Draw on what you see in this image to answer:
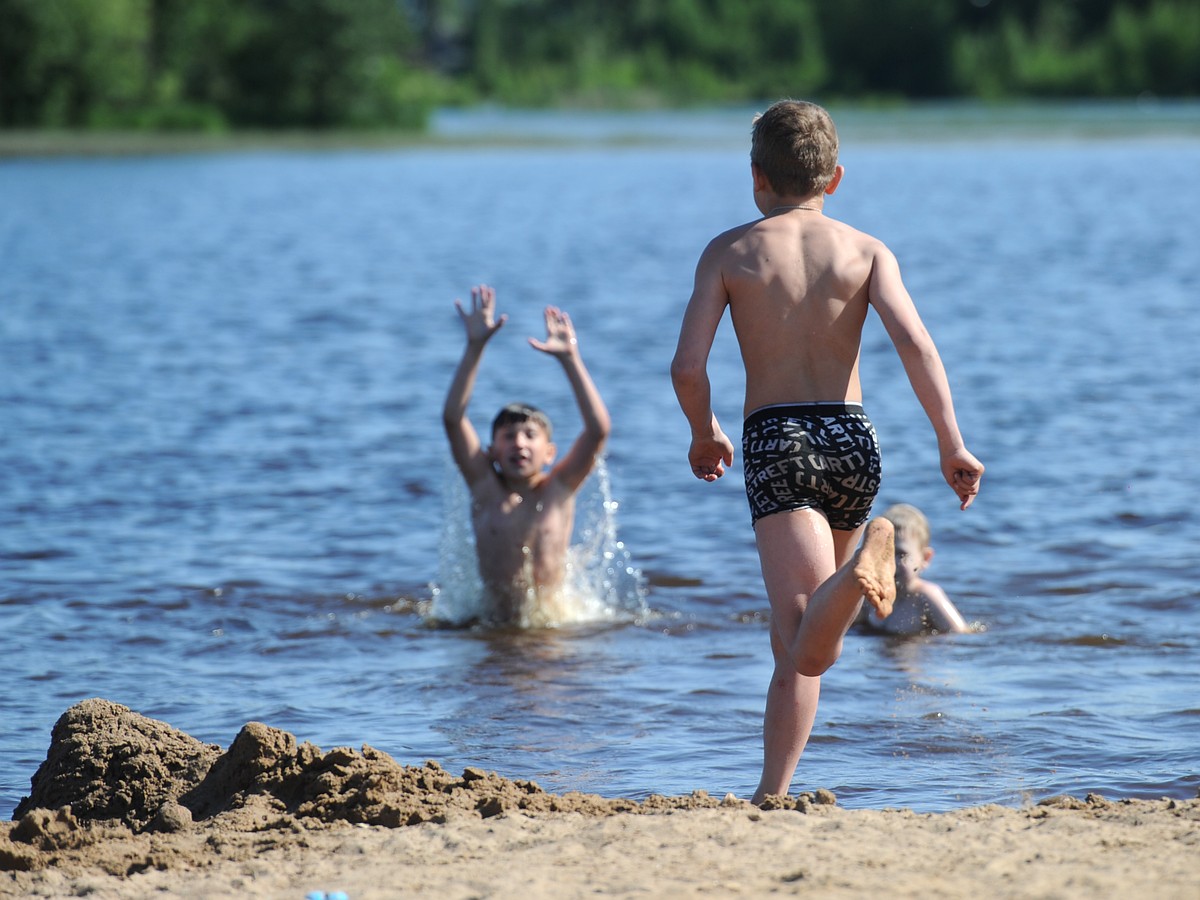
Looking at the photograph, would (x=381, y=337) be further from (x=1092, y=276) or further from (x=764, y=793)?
(x=764, y=793)

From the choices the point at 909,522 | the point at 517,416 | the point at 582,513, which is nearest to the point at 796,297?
the point at 909,522

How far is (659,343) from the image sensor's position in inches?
679

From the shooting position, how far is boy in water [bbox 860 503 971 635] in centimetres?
769

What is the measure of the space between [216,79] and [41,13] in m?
10.6

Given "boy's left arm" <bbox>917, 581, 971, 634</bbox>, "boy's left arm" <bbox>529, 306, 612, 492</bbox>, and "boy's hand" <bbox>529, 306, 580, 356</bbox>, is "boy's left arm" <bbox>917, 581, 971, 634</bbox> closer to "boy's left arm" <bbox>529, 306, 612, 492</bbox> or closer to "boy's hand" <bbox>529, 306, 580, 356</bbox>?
"boy's left arm" <bbox>529, 306, 612, 492</bbox>

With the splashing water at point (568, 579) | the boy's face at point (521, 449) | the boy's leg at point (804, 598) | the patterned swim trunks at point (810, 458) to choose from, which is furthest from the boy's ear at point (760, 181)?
the splashing water at point (568, 579)

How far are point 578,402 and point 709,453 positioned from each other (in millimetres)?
3144

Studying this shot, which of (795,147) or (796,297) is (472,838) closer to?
(796,297)

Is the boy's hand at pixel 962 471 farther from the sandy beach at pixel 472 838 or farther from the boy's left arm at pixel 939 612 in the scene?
the boy's left arm at pixel 939 612

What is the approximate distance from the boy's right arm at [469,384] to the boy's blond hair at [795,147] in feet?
9.01

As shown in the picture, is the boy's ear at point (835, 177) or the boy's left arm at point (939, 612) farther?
the boy's left arm at point (939, 612)

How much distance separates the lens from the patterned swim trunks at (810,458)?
4.57 meters

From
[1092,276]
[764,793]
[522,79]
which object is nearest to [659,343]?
[1092,276]

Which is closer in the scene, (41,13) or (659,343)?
Result: (659,343)
